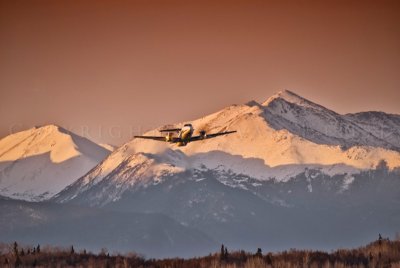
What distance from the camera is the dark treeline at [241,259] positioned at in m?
155

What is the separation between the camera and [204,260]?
163250 millimetres

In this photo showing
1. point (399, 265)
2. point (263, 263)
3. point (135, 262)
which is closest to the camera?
point (399, 265)

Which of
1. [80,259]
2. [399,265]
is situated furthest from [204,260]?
[399,265]

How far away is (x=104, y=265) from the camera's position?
161000mm

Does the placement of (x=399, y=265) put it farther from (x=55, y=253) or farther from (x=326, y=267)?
(x=55, y=253)

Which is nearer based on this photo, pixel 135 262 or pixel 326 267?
pixel 326 267

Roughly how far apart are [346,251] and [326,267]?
1230cm

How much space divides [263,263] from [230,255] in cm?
1251

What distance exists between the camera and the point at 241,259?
164 m

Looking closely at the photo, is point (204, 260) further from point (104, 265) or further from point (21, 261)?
point (21, 261)

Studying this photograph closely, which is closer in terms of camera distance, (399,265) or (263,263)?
(399,265)

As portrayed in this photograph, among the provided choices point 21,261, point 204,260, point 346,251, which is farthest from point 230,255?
point 21,261

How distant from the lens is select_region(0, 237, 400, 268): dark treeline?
15462 centimetres

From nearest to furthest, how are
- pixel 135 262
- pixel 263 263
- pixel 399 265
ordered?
pixel 399 265, pixel 263 263, pixel 135 262
